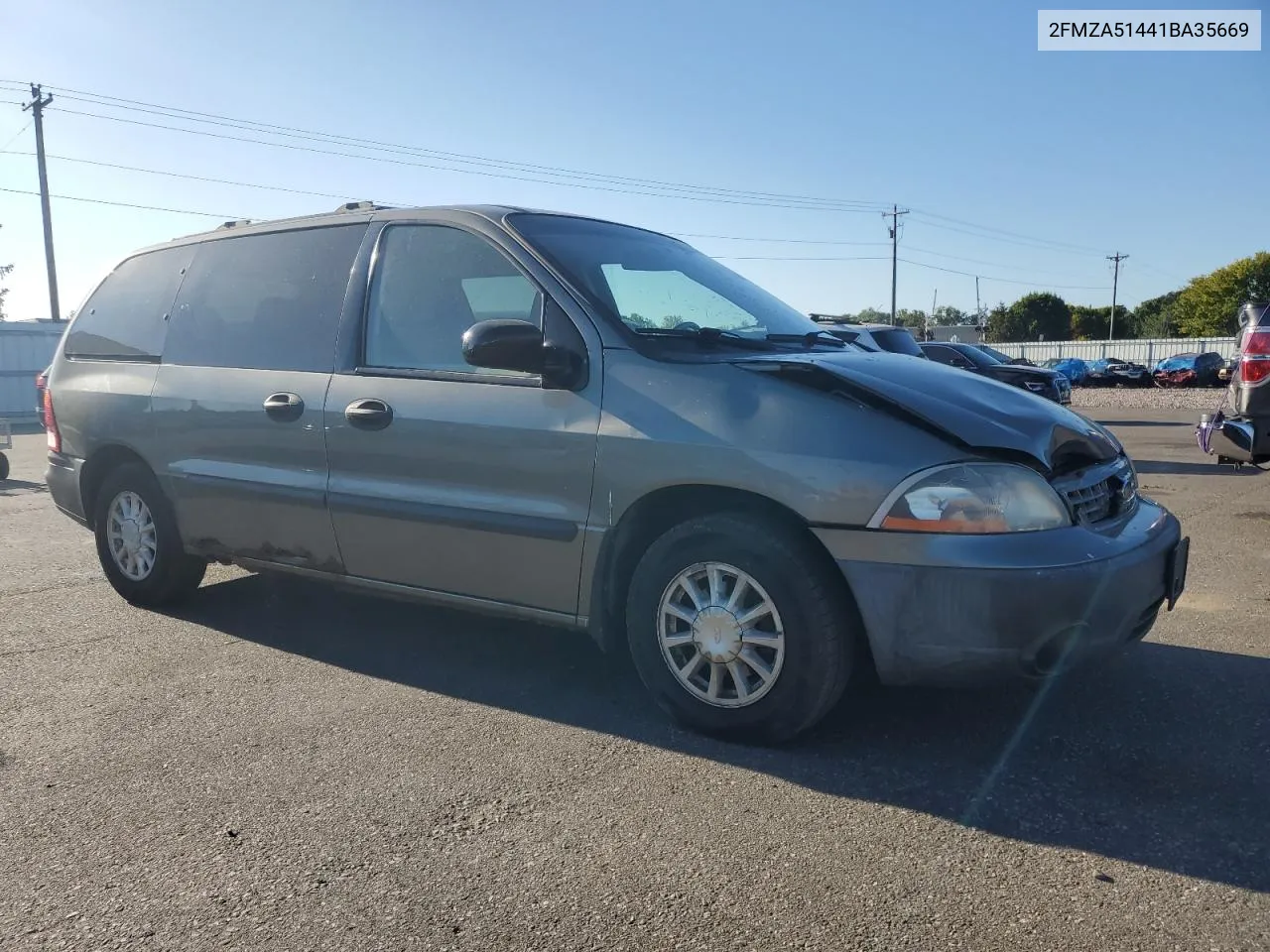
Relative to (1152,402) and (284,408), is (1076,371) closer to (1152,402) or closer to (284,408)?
(1152,402)

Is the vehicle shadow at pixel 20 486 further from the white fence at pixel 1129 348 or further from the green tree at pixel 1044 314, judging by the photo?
the green tree at pixel 1044 314

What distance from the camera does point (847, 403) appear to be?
3205 millimetres

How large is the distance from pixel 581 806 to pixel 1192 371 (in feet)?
142

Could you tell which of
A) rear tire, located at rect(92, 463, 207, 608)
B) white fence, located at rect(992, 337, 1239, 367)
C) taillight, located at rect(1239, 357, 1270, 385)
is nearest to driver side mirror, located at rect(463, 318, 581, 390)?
rear tire, located at rect(92, 463, 207, 608)

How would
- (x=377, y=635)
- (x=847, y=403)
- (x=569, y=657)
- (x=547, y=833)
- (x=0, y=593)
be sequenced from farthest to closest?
(x=0, y=593)
(x=377, y=635)
(x=569, y=657)
(x=847, y=403)
(x=547, y=833)

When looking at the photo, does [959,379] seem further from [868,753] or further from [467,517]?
[467,517]

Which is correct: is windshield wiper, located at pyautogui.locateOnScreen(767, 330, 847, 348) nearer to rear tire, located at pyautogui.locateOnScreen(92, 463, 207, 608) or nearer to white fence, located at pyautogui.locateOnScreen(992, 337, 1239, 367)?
rear tire, located at pyautogui.locateOnScreen(92, 463, 207, 608)

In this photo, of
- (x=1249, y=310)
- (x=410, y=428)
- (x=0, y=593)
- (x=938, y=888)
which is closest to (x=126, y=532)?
(x=0, y=593)

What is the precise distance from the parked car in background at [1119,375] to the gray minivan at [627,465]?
4433 centimetres

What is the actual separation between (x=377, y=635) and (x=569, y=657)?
98 cm

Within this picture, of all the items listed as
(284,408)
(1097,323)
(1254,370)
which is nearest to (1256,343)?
(1254,370)

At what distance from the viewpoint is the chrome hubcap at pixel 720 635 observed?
3283 mm

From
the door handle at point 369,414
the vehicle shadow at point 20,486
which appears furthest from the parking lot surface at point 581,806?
the vehicle shadow at point 20,486

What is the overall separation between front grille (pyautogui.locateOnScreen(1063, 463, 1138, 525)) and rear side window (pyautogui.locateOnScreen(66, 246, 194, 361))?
4142 mm
